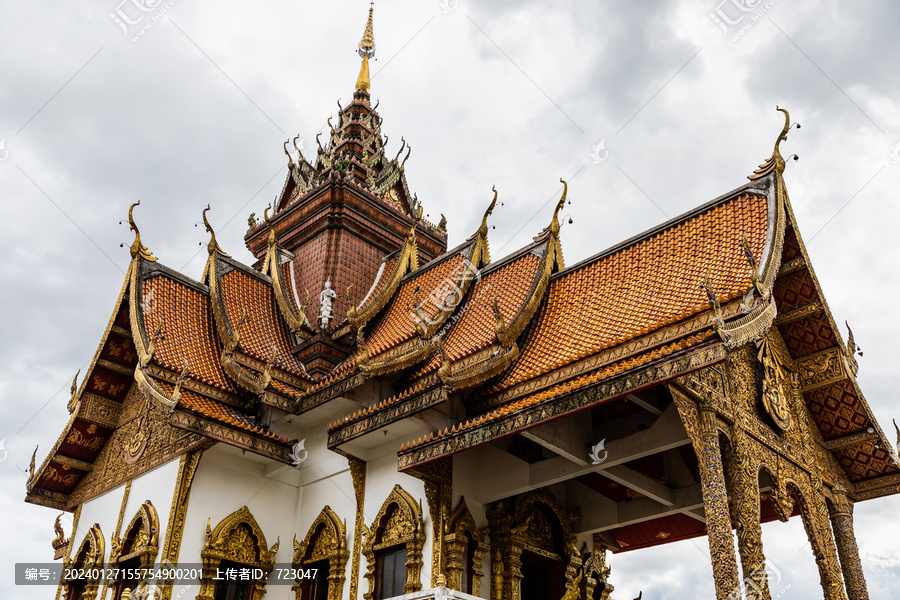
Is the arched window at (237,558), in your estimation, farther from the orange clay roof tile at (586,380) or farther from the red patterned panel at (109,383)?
the red patterned panel at (109,383)

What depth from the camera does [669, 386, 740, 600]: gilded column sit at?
6508 mm

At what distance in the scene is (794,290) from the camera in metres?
8.81

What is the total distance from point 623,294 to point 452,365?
199cm

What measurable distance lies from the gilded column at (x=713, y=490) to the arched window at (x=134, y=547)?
5686 millimetres

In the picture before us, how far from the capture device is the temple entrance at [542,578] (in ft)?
31.0

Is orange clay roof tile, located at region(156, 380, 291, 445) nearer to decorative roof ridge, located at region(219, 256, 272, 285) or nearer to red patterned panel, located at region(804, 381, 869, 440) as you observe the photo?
decorative roof ridge, located at region(219, 256, 272, 285)

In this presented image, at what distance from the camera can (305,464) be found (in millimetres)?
10234

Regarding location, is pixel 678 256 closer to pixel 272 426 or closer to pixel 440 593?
pixel 440 593

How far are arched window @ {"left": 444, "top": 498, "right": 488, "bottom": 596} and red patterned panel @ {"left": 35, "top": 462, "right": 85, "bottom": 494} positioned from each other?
5.82 metres

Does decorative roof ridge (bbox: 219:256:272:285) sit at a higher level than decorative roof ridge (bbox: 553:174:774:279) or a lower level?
higher

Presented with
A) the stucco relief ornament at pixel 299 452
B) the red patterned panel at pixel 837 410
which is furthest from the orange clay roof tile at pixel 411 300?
the red patterned panel at pixel 837 410

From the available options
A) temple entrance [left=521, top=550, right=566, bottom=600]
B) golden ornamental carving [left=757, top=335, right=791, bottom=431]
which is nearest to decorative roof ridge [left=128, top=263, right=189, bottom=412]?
temple entrance [left=521, top=550, right=566, bottom=600]

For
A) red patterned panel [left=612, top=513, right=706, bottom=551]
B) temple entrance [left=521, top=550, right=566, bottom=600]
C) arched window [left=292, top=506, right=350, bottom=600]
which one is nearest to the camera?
arched window [left=292, top=506, right=350, bottom=600]

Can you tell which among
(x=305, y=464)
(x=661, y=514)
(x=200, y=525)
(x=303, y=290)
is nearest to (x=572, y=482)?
(x=661, y=514)
